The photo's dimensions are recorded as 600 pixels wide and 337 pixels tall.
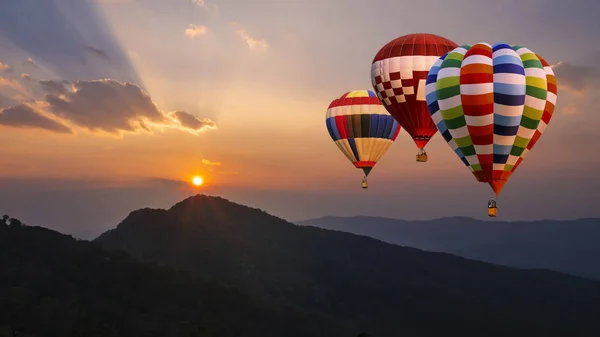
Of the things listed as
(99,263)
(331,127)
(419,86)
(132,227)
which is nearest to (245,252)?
(132,227)

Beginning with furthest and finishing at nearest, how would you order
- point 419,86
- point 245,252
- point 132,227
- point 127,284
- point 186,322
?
point 245,252 < point 132,227 < point 127,284 < point 186,322 < point 419,86

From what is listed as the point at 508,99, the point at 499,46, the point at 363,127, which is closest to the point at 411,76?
the point at 499,46

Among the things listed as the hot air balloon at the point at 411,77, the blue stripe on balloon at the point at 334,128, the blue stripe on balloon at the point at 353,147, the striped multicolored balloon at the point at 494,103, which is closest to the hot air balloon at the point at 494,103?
the striped multicolored balloon at the point at 494,103

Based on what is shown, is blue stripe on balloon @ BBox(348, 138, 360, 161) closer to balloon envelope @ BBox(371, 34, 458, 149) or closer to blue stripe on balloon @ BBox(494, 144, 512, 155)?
balloon envelope @ BBox(371, 34, 458, 149)

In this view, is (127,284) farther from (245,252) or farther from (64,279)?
(245,252)

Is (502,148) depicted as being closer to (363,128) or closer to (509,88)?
(509,88)

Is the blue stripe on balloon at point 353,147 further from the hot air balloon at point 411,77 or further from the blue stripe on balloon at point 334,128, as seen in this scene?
the hot air balloon at point 411,77
